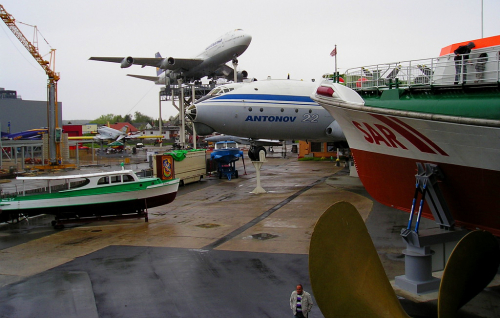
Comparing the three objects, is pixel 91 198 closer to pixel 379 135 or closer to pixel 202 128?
pixel 202 128

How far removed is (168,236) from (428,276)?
7650 millimetres

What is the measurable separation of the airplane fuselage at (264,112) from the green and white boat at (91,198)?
6.09 m

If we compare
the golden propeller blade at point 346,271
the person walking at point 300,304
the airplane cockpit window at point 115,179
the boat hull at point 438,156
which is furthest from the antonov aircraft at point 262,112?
the person walking at point 300,304

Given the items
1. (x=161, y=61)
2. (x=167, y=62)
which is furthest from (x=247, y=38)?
(x=161, y=61)

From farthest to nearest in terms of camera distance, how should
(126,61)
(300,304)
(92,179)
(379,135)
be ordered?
(126,61) < (92,179) < (379,135) < (300,304)

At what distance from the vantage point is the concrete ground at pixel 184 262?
25.7ft

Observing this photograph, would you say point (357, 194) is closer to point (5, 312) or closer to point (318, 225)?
point (318, 225)

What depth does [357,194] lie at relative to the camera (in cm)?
1858

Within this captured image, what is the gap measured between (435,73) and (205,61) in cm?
4311

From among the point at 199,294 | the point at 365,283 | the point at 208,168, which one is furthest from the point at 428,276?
the point at 208,168

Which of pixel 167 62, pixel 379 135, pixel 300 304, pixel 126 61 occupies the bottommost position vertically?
pixel 300 304

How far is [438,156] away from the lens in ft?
26.3

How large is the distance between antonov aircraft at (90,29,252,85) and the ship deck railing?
3606 cm

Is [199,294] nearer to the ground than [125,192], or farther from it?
nearer to the ground
